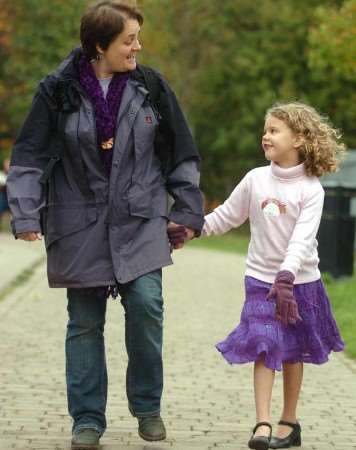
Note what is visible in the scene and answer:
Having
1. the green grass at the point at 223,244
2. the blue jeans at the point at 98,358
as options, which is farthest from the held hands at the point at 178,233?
the green grass at the point at 223,244

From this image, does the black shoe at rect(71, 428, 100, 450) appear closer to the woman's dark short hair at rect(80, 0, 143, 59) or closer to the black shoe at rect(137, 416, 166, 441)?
the black shoe at rect(137, 416, 166, 441)

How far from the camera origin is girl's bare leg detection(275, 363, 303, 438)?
616 cm

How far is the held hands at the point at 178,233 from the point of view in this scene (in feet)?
19.5

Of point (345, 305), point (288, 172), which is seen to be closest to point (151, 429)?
point (288, 172)

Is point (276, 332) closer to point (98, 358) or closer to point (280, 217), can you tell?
point (280, 217)

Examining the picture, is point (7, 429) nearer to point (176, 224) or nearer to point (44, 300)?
point (176, 224)

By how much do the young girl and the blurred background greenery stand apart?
3211 cm

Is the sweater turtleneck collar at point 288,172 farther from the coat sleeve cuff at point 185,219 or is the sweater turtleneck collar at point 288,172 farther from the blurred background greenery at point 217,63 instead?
the blurred background greenery at point 217,63

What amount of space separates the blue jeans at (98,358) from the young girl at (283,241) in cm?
32

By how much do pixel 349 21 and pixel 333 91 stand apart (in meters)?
15.8

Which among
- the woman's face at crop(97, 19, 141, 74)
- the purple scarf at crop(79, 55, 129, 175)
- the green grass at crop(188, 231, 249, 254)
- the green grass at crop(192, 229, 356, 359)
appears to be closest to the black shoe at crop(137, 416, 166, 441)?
the purple scarf at crop(79, 55, 129, 175)

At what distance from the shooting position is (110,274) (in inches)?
230

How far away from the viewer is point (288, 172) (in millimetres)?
6012

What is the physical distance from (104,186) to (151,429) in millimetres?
1026
